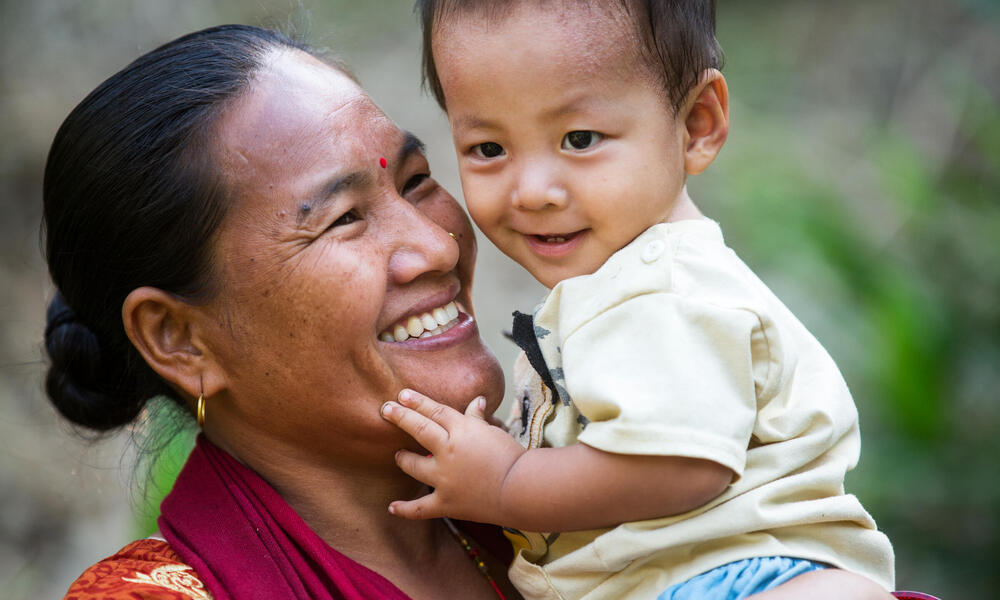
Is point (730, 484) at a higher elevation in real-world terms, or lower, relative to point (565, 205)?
lower

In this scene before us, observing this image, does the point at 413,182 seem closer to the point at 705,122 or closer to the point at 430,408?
the point at 430,408

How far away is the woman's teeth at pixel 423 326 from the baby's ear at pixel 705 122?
63 centimetres

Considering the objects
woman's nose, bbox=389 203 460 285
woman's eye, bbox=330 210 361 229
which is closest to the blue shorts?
woman's nose, bbox=389 203 460 285

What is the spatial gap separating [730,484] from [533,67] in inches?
32.9

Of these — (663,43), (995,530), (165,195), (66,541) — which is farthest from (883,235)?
(66,541)

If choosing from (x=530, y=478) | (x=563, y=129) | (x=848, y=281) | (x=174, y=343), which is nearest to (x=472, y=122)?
(x=563, y=129)

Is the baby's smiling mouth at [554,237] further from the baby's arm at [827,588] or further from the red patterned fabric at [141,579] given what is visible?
the red patterned fabric at [141,579]

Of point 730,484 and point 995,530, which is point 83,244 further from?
point 995,530

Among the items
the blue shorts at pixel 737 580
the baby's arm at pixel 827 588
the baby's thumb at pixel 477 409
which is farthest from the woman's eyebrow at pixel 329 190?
the baby's arm at pixel 827 588

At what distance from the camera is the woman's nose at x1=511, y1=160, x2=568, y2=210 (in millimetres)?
1880

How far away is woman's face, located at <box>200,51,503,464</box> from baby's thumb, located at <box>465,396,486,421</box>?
49 mm

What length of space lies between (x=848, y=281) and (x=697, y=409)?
3262 mm

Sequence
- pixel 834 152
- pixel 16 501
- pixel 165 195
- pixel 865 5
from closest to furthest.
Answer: pixel 165 195, pixel 16 501, pixel 834 152, pixel 865 5

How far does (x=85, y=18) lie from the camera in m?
5.35
